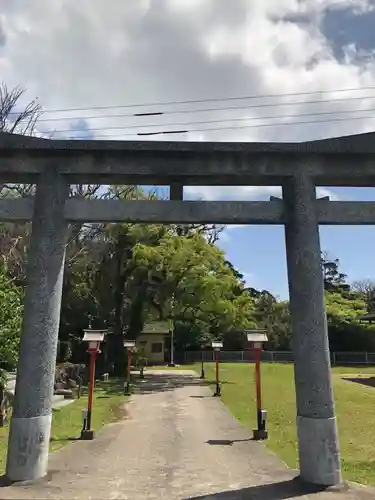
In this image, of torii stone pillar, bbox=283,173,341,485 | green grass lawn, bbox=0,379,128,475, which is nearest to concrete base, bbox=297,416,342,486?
torii stone pillar, bbox=283,173,341,485

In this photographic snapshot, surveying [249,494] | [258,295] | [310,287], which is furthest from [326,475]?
[258,295]

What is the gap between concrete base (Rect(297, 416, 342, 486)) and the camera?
6930mm

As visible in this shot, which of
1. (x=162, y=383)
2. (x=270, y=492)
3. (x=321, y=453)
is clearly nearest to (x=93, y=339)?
(x=270, y=492)

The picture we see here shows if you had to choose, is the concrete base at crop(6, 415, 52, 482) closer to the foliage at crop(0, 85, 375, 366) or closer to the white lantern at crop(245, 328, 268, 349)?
the white lantern at crop(245, 328, 268, 349)

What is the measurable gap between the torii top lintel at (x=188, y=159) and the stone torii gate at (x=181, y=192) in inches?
0.7

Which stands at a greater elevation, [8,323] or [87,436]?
[8,323]

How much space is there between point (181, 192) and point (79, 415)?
9.99m

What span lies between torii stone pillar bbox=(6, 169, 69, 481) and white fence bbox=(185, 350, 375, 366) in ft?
116

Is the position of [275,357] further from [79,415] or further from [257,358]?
[257,358]

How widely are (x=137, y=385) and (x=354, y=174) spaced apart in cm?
1922

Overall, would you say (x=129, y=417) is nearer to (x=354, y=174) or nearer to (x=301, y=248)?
(x=301, y=248)

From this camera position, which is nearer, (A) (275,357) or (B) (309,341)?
(B) (309,341)

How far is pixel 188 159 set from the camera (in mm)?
8000

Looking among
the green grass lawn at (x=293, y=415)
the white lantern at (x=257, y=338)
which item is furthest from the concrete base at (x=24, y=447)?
the white lantern at (x=257, y=338)
